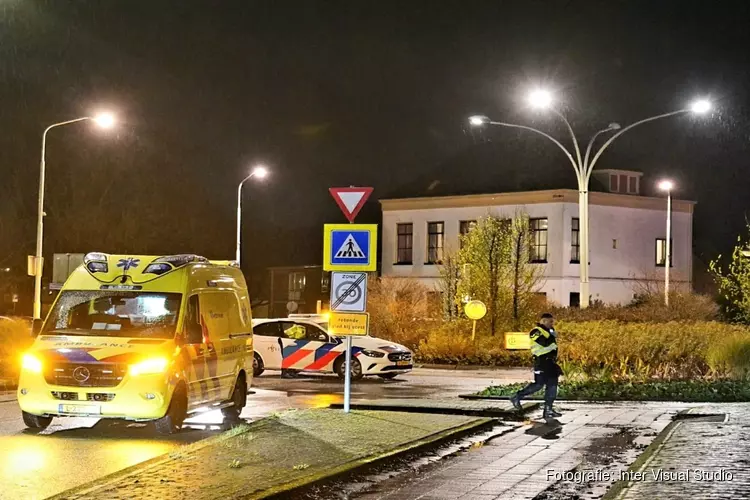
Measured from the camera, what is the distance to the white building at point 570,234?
58.9 metres

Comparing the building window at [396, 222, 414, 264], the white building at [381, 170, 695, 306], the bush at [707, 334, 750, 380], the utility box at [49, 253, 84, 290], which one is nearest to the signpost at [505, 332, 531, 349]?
→ the bush at [707, 334, 750, 380]

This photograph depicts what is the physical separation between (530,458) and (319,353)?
1374 centimetres

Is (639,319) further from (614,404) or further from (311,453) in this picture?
(311,453)

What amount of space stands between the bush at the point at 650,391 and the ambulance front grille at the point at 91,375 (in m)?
7.80

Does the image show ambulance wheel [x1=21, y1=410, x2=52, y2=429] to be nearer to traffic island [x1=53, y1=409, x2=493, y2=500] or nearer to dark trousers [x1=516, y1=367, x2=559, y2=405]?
traffic island [x1=53, y1=409, x2=493, y2=500]

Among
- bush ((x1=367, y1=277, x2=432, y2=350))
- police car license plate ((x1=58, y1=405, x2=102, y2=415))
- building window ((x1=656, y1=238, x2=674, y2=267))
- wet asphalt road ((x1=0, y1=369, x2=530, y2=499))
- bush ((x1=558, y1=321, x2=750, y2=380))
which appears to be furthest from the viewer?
building window ((x1=656, y1=238, x2=674, y2=267))

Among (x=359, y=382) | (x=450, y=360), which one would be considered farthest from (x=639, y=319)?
(x=359, y=382)

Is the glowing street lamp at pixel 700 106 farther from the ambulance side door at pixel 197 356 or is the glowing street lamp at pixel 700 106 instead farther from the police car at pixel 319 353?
the ambulance side door at pixel 197 356

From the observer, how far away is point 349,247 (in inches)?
599

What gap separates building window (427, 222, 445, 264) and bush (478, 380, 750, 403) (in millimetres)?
43040

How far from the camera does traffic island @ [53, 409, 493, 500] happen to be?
9320mm

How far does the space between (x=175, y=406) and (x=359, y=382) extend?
37.5 feet

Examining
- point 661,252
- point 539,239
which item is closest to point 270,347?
point 539,239

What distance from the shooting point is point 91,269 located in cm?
1464
